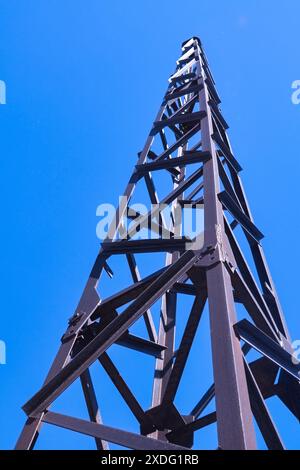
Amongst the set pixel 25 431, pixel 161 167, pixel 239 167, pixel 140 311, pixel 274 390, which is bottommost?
pixel 25 431

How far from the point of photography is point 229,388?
9.95ft

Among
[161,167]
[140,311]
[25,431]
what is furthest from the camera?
[161,167]

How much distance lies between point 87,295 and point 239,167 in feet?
15.2

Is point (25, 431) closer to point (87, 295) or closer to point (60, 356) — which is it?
point (60, 356)

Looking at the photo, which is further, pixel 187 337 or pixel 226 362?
pixel 187 337

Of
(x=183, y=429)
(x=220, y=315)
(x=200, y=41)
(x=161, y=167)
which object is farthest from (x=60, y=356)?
(x=200, y=41)

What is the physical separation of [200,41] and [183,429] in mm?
14146

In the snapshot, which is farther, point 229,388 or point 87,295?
point 87,295

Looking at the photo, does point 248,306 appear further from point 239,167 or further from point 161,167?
point 239,167

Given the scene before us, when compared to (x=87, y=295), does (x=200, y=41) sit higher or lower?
higher
